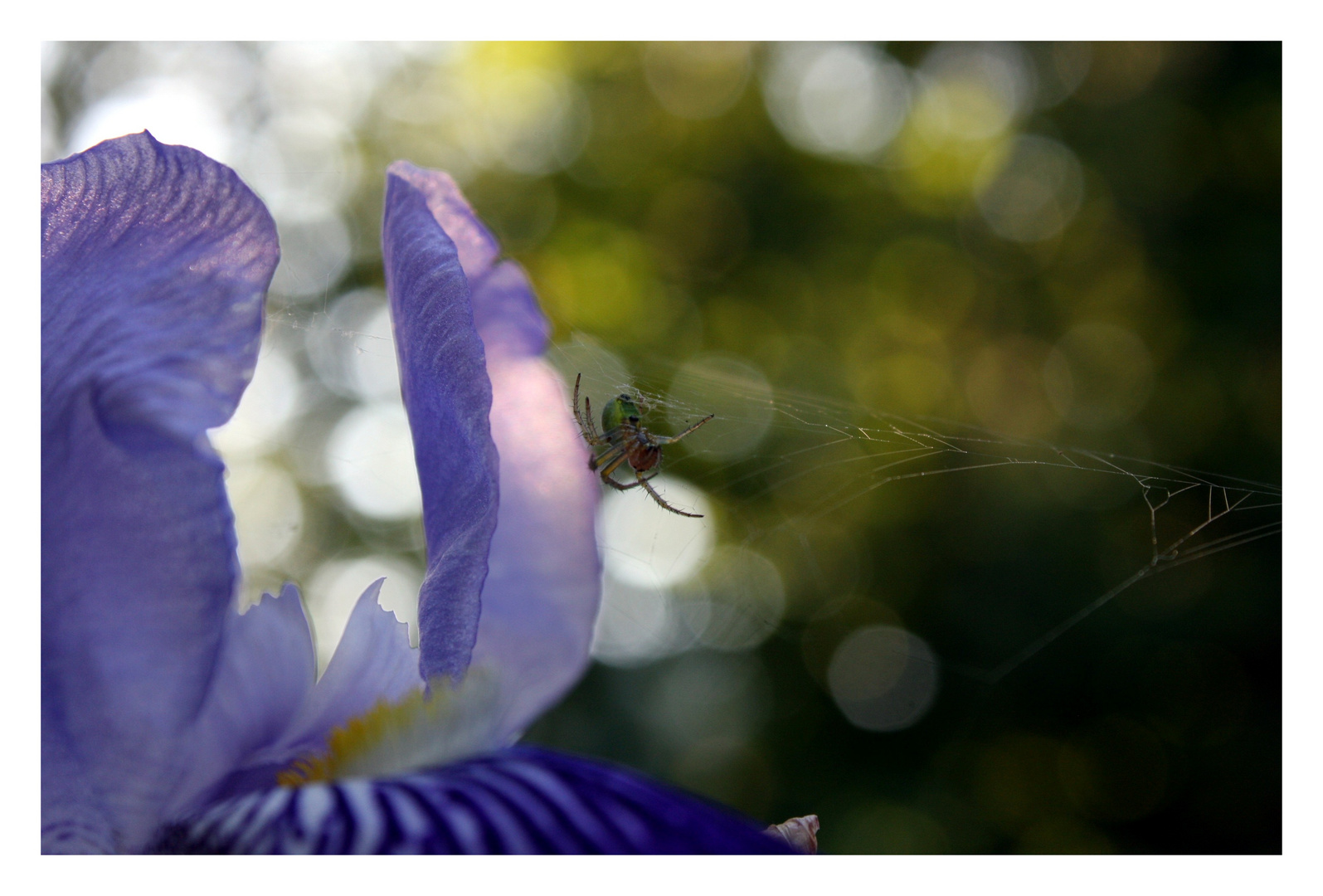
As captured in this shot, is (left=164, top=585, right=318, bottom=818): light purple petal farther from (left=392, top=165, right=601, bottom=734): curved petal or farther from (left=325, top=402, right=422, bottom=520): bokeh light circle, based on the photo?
(left=325, top=402, right=422, bottom=520): bokeh light circle

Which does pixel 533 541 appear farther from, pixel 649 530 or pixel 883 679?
pixel 883 679

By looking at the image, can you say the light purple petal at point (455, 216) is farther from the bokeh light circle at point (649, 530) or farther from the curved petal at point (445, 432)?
the bokeh light circle at point (649, 530)

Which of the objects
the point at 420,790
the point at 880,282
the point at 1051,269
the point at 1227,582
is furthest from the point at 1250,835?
the point at 420,790

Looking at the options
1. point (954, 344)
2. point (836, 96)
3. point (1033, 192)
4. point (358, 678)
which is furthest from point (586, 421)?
point (836, 96)

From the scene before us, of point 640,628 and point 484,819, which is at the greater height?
point 484,819

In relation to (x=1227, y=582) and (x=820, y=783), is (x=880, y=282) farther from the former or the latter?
(x=820, y=783)

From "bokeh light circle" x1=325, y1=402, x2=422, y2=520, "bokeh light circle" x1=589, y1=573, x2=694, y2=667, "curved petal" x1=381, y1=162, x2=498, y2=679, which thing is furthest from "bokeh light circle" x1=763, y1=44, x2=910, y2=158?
"curved petal" x1=381, y1=162, x2=498, y2=679

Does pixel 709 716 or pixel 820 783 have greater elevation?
pixel 709 716
